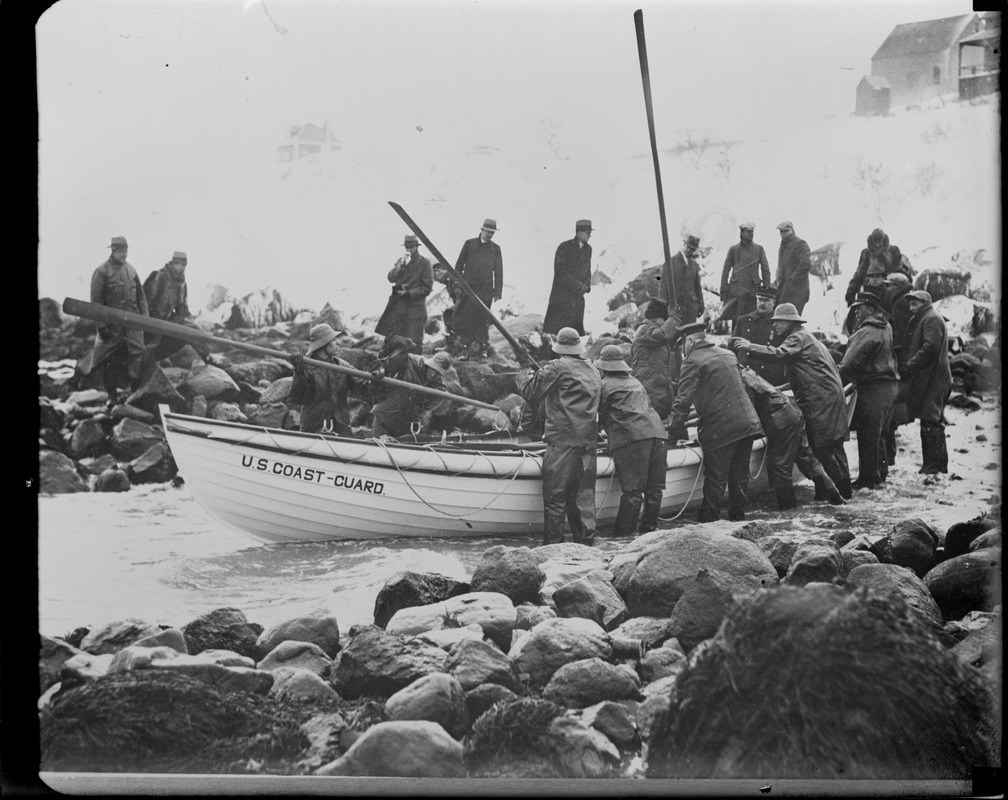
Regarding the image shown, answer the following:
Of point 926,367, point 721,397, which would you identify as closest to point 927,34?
point 926,367

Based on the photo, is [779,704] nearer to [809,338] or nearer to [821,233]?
[809,338]

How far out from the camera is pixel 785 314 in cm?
426

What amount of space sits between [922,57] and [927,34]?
11cm

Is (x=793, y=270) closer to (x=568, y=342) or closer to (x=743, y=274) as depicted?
(x=743, y=274)

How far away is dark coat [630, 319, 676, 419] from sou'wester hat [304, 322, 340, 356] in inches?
54.8

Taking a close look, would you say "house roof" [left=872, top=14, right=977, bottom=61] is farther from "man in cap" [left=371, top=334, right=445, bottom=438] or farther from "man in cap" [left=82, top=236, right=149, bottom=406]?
"man in cap" [left=82, top=236, right=149, bottom=406]

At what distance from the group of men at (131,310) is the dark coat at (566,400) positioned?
5.26 ft

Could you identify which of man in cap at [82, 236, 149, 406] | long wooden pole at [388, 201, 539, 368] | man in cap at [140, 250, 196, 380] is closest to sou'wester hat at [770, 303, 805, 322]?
long wooden pole at [388, 201, 539, 368]

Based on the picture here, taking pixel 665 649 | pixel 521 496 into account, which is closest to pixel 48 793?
pixel 521 496

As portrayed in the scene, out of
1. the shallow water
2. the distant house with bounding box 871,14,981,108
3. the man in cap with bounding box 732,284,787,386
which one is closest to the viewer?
the shallow water

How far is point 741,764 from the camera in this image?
3.57 metres

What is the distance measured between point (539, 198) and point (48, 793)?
3293 millimetres

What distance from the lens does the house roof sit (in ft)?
13.3

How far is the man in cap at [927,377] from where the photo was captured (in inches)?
164
